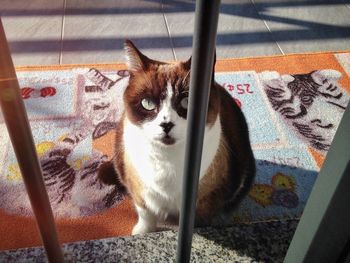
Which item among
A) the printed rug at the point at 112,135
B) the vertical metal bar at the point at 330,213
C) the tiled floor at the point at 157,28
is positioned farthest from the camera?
the tiled floor at the point at 157,28

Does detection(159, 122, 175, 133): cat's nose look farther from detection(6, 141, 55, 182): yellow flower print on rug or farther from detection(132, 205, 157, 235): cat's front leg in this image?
detection(6, 141, 55, 182): yellow flower print on rug

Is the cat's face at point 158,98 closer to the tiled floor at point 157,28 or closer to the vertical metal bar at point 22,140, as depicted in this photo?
the vertical metal bar at point 22,140

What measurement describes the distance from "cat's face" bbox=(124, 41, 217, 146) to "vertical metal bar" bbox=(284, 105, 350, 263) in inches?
17.5

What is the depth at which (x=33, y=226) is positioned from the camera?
1.16 meters

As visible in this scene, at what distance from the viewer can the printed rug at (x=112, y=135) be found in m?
1.21

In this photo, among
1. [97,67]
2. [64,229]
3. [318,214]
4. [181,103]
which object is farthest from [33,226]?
[318,214]

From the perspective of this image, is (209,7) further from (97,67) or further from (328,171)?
(97,67)

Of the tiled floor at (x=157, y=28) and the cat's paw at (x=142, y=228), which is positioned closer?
the cat's paw at (x=142, y=228)

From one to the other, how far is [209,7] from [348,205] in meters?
0.30

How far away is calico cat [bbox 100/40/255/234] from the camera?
3.17ft

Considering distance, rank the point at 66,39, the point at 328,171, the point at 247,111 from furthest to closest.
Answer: the point at 66,39 < the point at 247,111 < the point at 328,171

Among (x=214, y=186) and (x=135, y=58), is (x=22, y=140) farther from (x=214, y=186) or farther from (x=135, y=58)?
(x=214, y=186)

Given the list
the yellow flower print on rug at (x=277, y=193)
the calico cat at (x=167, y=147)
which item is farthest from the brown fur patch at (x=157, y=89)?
the yellow flower print on rug at (x=277, y=193)

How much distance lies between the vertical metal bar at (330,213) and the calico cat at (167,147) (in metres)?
0.46
